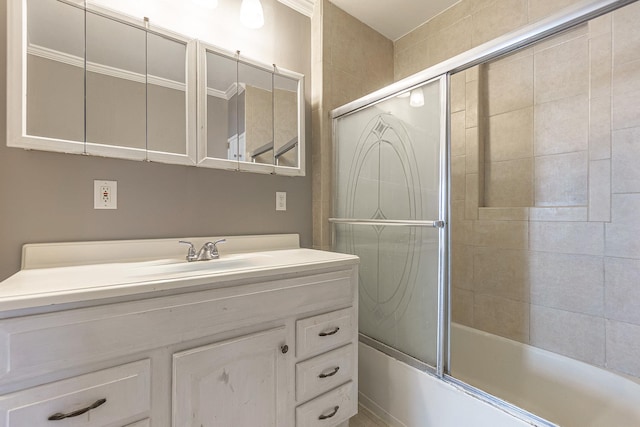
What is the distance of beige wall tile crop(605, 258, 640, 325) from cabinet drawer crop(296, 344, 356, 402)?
1.32 meters

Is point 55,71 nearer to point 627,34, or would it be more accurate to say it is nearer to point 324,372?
point 324,372

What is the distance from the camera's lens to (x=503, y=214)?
1.81 m

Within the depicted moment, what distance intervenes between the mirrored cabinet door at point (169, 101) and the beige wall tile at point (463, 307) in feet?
6.30

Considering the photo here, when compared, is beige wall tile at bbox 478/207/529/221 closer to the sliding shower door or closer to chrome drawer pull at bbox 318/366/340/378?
the sliding shower door

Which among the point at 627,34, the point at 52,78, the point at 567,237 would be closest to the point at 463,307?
the point at 567,237

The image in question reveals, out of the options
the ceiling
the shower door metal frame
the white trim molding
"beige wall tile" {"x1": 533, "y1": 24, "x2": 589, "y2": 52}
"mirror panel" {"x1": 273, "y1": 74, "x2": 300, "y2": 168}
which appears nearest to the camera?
the shower door metal frame

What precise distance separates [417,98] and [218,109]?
1000 millimetres

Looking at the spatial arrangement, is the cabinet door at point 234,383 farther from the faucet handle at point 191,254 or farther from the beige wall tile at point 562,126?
the beige wall tile at point 562,126

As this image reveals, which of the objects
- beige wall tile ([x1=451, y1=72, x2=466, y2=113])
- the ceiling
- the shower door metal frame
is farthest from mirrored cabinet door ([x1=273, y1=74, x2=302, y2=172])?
beige wall tile ([x1=451, y1=72, x2=466, y2=113])

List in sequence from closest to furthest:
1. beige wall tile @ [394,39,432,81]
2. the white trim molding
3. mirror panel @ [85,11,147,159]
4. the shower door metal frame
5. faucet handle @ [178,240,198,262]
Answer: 1. the shower door metal frame
2. mirror panel @ [85,11,147,159]
3. faucet handle @ [178,240,198,262]
4. the white trim molding
5. beige wall tile @ [394,39,432,81]

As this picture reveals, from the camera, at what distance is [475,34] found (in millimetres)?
1853

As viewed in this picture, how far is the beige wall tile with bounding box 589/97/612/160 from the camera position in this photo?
143 centimetres

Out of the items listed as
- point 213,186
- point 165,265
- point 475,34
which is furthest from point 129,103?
point 475,34

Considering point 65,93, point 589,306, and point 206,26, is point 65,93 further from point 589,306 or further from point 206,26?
point 589,306
